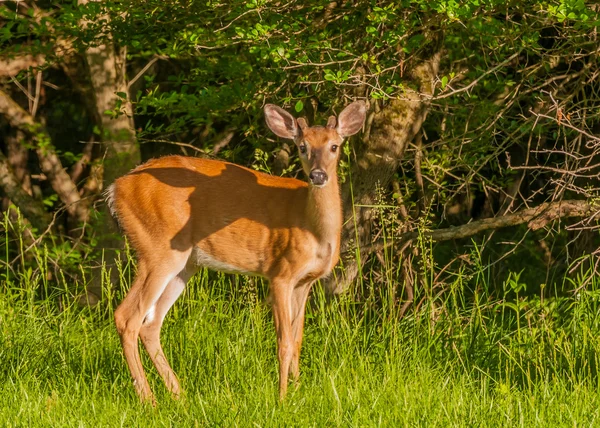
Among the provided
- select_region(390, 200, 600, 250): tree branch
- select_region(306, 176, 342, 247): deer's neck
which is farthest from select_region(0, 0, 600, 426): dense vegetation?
select_region(306, 176, 342, 247): deer's neck

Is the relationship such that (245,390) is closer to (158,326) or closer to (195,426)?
(195,426)

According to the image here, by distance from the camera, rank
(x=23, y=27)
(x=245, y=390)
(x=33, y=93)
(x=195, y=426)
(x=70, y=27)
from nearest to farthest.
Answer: (x=195, y=426) < (x=245, y=390) < (x=70, y=27) < (x=23, y=27) < (x=33, y=93)

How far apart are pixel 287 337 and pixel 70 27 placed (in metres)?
2.72

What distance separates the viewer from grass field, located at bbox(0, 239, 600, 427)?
454 centimetres

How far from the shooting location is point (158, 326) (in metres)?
6.12

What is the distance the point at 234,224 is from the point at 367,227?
129 centimetres

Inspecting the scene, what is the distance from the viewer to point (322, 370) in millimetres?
5152

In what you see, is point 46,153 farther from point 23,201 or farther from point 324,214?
point 324,214

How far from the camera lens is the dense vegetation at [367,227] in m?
4.89

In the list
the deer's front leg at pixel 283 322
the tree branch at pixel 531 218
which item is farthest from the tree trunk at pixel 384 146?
the deer's front leg at pixel 283 322

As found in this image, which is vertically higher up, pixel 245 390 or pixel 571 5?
pixel 571 5

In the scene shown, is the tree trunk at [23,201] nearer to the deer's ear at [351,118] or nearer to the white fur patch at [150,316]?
the white fur patch at [150,316]

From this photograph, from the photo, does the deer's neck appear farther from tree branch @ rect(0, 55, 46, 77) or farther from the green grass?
tree branch @ rect(0, 55, 46, 77)

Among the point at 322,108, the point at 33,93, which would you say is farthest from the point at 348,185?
the point at 33,93
